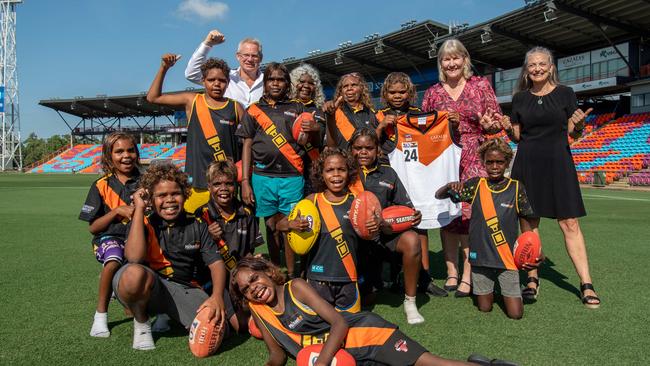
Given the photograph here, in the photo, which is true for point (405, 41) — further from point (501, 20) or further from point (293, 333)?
point (293, 333)

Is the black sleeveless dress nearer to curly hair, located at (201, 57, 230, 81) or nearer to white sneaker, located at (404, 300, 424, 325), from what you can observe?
white sneaker, located at (404, 300, 424, 325)

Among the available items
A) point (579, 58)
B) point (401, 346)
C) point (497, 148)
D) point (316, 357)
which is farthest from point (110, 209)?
point (579, 58)

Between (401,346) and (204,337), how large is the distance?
3.93ft

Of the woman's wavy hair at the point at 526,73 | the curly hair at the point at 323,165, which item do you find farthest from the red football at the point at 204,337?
the woman's wavy hair at the point at 526,73

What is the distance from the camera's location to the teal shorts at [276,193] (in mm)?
4293

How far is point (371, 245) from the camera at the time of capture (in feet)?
13.3

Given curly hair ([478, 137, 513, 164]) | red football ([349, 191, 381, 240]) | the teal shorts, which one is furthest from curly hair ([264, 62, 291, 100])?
curly hair ([478, 137, 513, 164])

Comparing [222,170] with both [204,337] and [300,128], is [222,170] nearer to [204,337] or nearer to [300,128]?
[300,128]

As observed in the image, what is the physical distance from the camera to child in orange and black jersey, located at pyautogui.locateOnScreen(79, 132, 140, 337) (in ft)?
11.1

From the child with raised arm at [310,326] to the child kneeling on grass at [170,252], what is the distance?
39 centimetres

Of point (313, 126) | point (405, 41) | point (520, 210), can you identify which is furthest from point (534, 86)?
point (405, 41)

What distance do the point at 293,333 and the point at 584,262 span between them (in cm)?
275

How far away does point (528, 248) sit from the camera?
3752mm

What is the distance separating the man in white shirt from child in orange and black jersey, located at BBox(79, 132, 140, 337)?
4.09 ft
